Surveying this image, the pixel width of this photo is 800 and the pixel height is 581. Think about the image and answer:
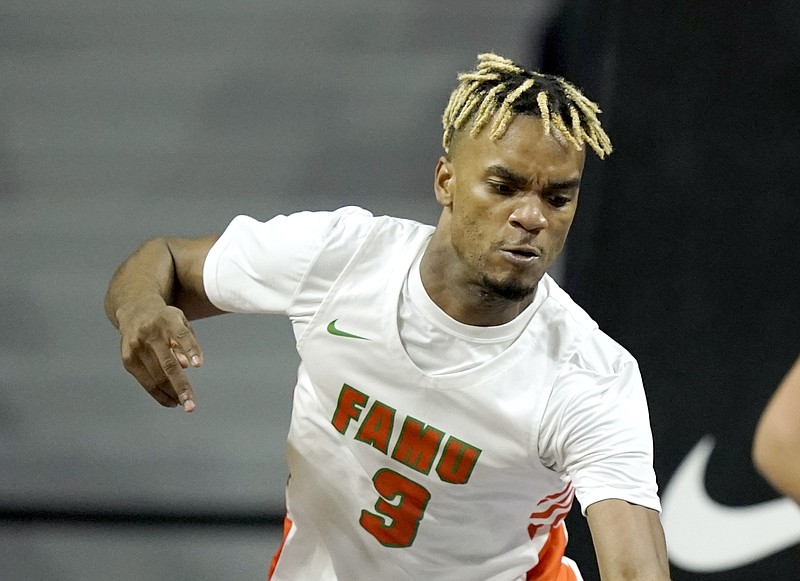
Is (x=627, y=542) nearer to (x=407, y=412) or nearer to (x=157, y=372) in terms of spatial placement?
(x=407, y=412)

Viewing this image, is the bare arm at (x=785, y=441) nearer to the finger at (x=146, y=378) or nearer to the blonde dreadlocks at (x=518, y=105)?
the blonde dreadlocks at (x=518, y=105)

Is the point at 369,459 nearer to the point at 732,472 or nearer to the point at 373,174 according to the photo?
the point at 373,174

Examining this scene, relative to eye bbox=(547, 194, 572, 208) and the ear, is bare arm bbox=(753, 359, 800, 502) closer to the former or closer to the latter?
eye bbox=(547, 194, 572, 208)

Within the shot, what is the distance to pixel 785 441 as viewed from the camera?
3.47ft

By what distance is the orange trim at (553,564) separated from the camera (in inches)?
86.3

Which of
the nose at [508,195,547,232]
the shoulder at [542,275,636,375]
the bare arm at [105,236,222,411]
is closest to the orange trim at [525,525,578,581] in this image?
the shoulder at [542,275,636,375]

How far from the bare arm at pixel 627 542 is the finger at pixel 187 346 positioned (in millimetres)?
637

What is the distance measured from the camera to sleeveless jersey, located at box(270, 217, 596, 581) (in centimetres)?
198

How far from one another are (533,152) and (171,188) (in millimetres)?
1335

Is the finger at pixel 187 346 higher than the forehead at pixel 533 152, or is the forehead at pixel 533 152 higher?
the forehead at pixel 533 152

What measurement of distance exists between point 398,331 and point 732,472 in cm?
134

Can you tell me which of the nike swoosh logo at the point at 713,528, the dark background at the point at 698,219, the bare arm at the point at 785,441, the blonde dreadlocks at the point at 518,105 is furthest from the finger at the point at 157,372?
the nike swoosh logo at the point at 713,528

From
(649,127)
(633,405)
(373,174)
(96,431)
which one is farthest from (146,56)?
(633,405)

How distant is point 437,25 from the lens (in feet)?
9.59
